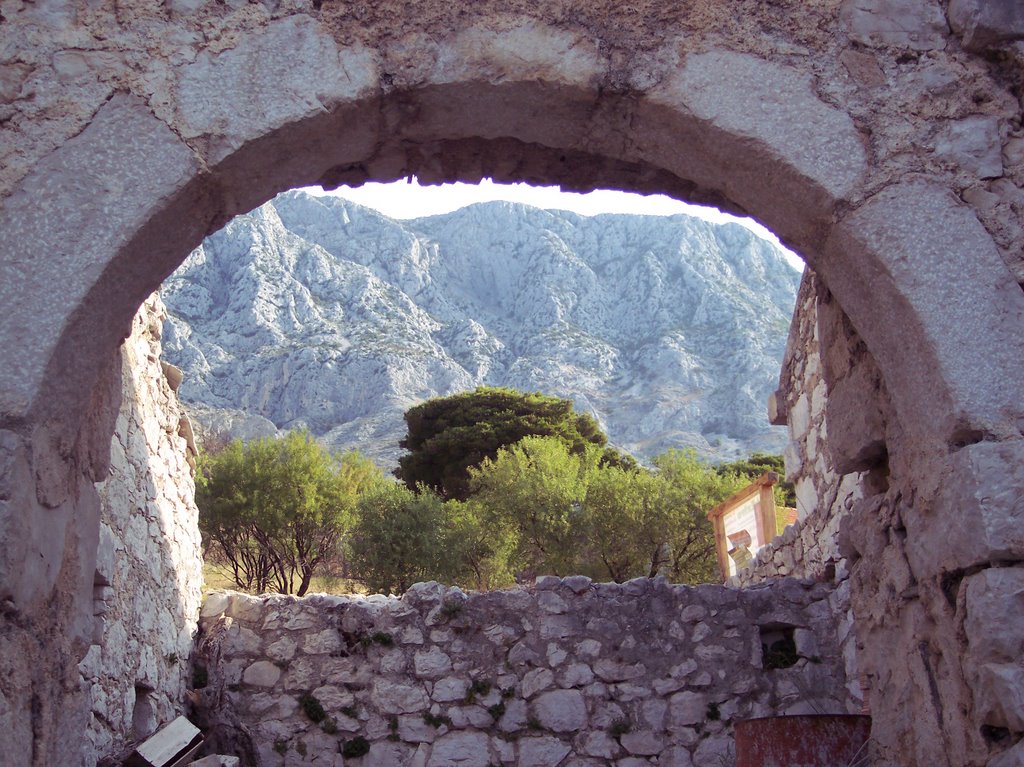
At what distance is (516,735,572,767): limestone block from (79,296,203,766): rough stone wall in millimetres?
2219

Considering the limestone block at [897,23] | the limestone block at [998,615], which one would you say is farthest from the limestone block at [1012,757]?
the limestone block at [897,23]

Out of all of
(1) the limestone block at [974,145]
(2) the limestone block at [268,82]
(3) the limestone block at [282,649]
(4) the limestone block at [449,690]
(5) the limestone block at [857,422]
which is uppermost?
(2) the limestone block at [268,82]

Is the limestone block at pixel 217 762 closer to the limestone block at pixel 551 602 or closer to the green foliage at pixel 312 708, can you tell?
the green foliage at pixel 312 708

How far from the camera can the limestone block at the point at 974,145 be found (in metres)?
2.96

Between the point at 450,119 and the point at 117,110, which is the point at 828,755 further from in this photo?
the point at 117,110

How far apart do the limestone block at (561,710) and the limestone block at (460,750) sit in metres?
0.41

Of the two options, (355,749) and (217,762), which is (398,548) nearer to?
(355,749)

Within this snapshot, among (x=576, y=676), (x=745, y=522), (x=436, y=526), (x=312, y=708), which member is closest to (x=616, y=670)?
(x=576, y=676)

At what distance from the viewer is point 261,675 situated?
649 cm

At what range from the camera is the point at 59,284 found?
261 cm

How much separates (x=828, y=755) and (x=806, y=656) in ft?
10.4

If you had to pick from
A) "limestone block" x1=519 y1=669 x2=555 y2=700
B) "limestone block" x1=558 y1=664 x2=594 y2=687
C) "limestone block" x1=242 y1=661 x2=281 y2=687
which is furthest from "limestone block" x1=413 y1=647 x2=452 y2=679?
"limestone block" x1=242 y1=661 x2=281 y2=687

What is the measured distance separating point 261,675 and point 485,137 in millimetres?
4534

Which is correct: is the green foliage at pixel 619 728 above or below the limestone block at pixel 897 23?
below
